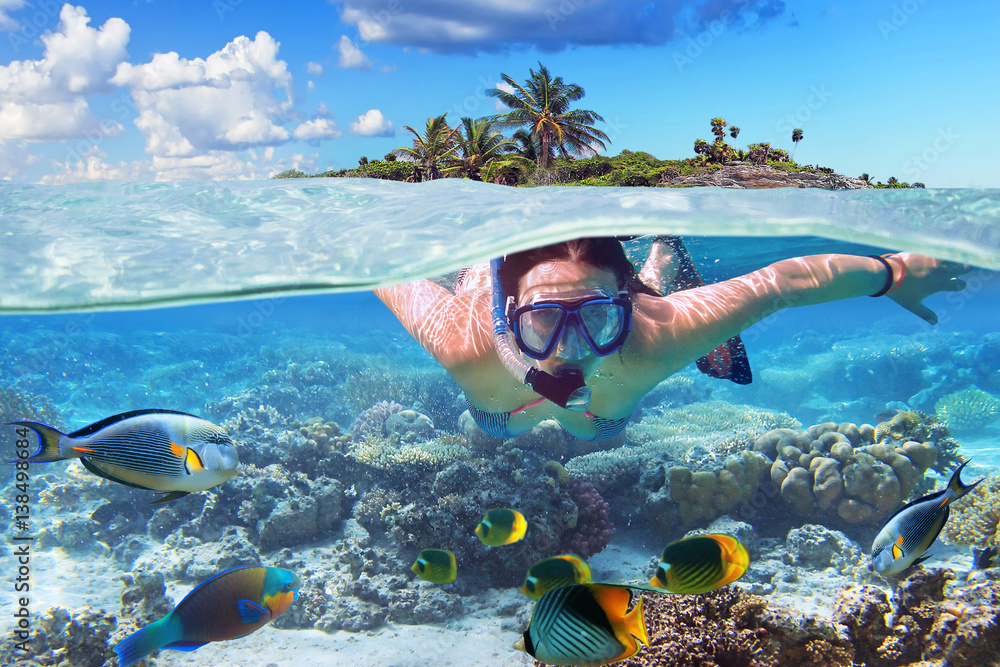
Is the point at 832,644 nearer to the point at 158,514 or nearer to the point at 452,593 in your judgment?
the point at 452,593

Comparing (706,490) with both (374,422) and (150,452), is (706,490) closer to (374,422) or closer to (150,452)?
(150,452)

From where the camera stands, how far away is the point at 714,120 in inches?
2298

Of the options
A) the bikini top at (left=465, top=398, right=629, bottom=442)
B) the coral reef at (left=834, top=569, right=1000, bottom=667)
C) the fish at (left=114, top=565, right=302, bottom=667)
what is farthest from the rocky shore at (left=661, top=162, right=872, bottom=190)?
the fish at (left=114, top=565, right=302, bottom=667)

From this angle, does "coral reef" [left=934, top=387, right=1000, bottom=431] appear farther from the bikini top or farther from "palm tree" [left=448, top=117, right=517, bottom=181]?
"palm tree" [left=448, top=117, right=517, bottom=181]

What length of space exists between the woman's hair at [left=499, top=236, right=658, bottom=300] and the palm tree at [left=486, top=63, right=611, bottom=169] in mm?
48342

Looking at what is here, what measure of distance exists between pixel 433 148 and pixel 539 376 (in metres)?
53.2

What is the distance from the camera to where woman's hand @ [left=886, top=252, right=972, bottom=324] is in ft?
17.5

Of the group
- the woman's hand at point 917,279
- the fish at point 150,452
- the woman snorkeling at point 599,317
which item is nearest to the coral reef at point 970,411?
the woman's hand at point 917,279

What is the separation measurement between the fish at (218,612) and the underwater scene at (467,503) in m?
0.02

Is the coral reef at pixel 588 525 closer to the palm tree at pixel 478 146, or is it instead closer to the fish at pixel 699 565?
the fish at pixel 699 565

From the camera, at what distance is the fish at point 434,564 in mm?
4605

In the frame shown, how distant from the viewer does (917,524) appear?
11.7ft

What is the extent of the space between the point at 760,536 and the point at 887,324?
219 ft

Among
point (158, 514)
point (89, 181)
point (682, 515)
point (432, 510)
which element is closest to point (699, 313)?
point (682, 515)
